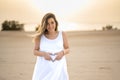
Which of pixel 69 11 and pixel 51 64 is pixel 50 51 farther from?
pixel 69 11

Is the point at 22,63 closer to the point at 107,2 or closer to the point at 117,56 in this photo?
the point at 117,56

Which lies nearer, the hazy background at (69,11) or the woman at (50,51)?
the woman at (50,51)

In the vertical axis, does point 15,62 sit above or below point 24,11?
below

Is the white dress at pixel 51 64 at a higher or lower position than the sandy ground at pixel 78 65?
higher

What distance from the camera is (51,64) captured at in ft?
10.3

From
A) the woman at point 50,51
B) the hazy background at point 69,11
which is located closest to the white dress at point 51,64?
the woman at point 50,51

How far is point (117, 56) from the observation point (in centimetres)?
808

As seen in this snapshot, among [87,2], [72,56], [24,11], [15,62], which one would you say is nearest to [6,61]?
[15,62]

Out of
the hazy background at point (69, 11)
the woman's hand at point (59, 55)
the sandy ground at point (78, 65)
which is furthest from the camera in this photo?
the hazy background at point (69, 11)

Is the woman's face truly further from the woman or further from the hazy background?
the hazy background

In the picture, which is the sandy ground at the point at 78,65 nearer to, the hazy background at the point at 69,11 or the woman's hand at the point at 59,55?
the hazy background at the point at 69,11

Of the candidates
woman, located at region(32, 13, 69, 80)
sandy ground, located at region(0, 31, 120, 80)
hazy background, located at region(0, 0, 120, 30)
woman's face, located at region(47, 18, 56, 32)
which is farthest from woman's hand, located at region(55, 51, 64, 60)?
hazy background, located at region(0, 0, 120, 30)

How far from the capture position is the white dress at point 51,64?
10.3ft

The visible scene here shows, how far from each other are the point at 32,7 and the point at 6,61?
2701mm
